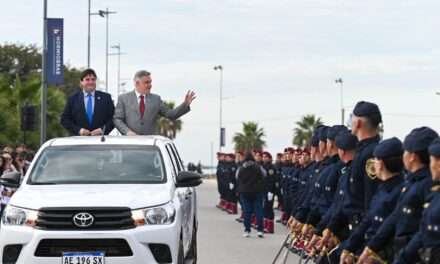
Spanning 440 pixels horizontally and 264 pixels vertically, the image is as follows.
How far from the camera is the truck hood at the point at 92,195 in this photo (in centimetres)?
1131

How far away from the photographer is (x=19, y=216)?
447 inches

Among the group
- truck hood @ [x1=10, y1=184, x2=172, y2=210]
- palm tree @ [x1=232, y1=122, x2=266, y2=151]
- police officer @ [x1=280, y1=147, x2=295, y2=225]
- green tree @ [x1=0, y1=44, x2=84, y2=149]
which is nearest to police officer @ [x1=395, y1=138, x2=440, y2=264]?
truck hood @ [x1=10, y1=184, x2=172, y2=210]

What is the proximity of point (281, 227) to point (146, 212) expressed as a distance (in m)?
17.0

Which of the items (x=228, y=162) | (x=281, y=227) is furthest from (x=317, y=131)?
(x=228, y=162)

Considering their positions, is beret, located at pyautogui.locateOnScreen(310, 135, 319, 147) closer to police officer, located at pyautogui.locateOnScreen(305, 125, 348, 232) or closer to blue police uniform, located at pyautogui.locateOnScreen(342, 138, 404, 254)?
police officer, located at pyautogui.locateOnScreen(305, 125, 348, 232)

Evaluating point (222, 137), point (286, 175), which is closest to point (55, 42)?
point (286, 175)

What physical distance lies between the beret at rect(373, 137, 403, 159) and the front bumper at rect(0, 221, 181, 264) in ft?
11.0

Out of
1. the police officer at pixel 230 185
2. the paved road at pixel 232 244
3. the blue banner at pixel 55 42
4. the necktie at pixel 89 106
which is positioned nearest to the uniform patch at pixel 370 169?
the necktie at pixel 89 106

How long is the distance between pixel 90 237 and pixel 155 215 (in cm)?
70

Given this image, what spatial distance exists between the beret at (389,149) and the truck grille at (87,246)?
11.4 feet

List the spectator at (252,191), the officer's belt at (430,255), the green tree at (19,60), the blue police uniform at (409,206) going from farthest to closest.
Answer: the green tree at (19,60) < the spectator at (252,191) < the blue police uniform at (409,206) < the officer's belt at (430,255)

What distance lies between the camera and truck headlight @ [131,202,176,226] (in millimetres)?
11328

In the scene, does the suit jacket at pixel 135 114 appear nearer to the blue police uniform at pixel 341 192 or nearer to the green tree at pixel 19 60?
the blue police uniform at pixel 341 192

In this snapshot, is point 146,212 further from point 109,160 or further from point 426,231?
point 426,231
